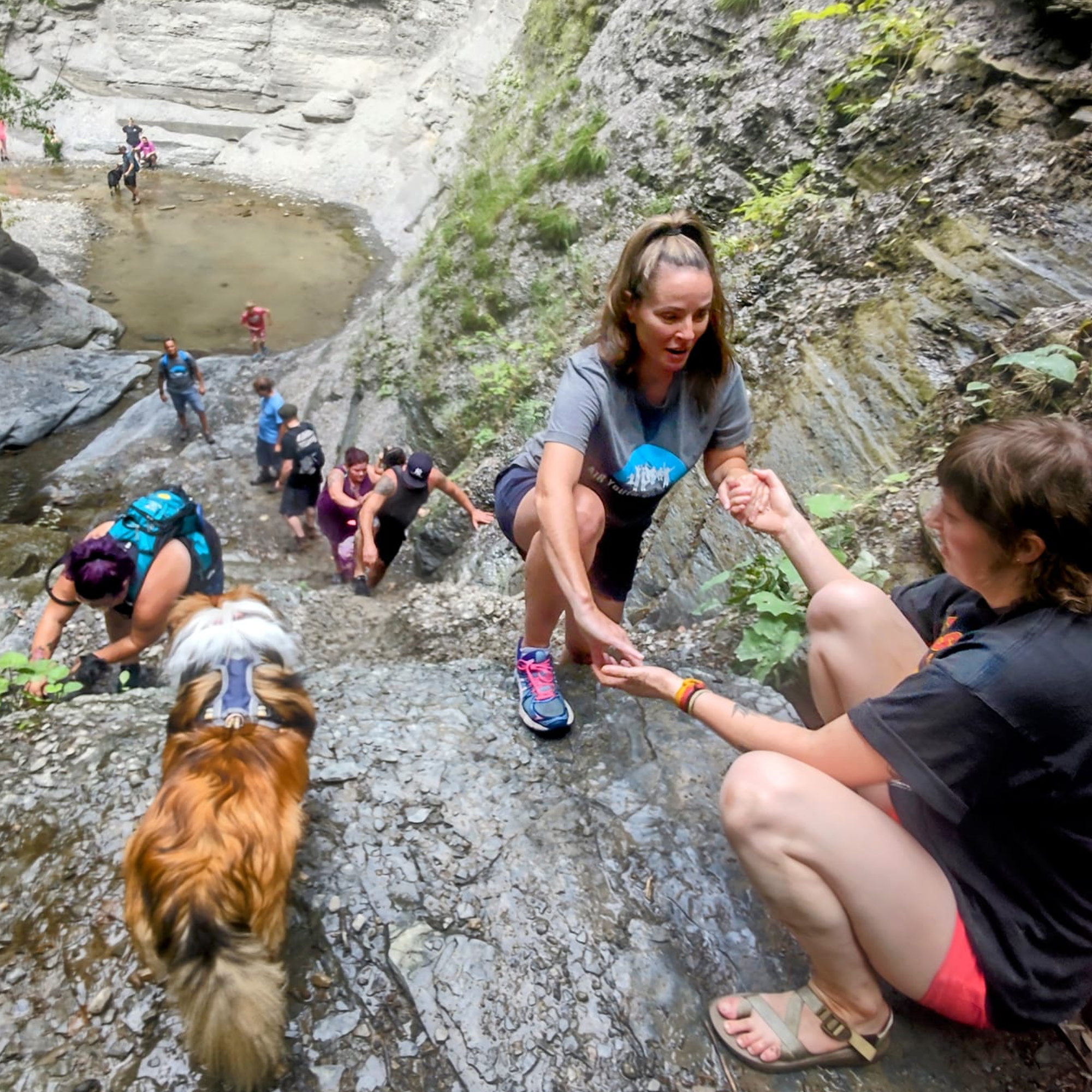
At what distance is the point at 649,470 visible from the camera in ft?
8.39

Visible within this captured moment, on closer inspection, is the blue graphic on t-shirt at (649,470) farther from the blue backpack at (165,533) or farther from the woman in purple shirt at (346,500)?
the woman in purple shirt at (346,500)

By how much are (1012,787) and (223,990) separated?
5.94 ft

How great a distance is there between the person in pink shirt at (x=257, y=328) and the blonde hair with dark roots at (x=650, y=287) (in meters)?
10.9

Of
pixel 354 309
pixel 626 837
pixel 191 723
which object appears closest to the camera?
pixel 191 723

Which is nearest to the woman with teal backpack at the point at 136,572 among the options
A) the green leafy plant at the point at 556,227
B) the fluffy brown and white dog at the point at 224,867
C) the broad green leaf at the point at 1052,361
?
the fluffy brown and white dog at the point at 224,867

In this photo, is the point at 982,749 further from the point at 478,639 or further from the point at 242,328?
the point at 242,328

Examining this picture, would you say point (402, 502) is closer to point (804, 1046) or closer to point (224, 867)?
point (224, 867)

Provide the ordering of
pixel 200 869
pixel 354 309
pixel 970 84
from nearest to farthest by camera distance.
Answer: pixel 200 869 → pixel 970 84 → pixel 354 309

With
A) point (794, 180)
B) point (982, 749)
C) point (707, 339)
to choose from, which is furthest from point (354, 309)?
point (982, 749)

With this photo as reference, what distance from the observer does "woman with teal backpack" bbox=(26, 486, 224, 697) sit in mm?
3334

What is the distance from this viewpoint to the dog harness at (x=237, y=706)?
92.7 inches

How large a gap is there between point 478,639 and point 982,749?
335 centimetres

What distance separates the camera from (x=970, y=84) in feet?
14.8

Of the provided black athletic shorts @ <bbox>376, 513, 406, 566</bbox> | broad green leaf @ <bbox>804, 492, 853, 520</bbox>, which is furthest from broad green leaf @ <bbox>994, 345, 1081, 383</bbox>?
black athletic shorts @ <bbox>376, 513, 406, 566</bbox>
